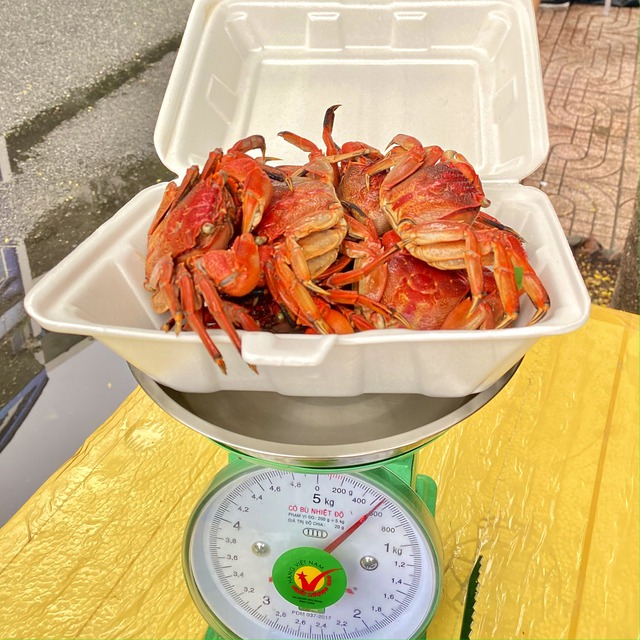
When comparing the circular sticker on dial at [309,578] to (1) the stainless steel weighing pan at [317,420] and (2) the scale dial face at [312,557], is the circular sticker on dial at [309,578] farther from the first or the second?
(1) the stainless steel weighing pan at [317,420]

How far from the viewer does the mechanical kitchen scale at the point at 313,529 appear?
88 cm

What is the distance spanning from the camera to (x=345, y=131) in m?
1.35

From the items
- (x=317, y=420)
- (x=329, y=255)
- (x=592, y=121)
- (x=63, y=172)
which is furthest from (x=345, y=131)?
(x=592, y=121)

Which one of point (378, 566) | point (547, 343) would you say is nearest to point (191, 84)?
point (378, 566)

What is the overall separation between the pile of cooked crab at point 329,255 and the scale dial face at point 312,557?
23cm

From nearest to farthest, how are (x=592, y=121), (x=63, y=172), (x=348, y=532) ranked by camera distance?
(x=348, y=532) < (x=63, y=172) < (x=592, y=121)

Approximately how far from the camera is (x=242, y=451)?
32.0 inches

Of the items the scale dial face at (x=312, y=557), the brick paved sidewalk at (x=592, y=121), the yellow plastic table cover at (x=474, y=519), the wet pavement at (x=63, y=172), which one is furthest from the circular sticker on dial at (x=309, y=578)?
the brick paved sidewalk at (x=592, y=121)

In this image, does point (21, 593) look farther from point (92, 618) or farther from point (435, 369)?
point (435, 369)

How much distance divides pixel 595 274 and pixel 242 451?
100 inches

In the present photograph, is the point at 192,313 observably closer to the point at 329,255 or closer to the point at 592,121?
the point at 329,255

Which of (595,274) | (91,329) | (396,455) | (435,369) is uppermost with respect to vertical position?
(91,329)

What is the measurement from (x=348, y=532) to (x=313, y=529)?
0.05 m

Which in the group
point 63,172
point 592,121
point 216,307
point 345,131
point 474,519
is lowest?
point 592,121
